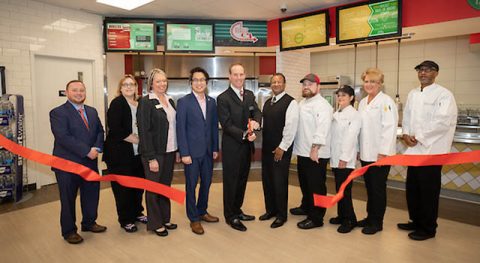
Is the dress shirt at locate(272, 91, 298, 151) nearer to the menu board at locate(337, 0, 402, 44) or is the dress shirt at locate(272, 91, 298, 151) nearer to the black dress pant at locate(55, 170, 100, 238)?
the black dress pant at locate(55, 170, 100, 238)

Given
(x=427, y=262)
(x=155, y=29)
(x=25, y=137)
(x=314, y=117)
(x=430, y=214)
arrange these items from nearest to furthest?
(x=427, y=262) → (x=430, y=214) → (x=314, y=117) → (x=25, y=137) → (x=155, y=29)

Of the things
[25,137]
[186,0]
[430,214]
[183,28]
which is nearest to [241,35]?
[183,28]

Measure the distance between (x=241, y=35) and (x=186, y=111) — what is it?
3955 mm

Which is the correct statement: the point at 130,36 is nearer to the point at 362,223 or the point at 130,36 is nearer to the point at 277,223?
the point at 277,223

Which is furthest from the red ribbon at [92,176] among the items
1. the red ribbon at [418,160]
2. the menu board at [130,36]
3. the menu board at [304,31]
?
the menu board at [304,31]

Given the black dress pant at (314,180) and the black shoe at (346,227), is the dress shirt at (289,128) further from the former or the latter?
the black shoe at (346,227)

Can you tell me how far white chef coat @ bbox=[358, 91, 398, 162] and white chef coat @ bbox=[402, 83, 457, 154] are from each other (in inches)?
8.5

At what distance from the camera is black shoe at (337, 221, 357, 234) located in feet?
12.5

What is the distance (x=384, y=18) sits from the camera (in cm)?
552

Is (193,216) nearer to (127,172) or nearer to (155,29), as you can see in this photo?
(127,172)

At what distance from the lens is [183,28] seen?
275 inches

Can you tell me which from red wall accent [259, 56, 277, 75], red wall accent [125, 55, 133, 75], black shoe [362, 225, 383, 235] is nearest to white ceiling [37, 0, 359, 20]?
red wall accent [125, 55, 133, 75]

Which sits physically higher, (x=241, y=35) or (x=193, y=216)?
(x=241, y=35)

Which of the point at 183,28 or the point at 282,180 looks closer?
the point at 282,180
